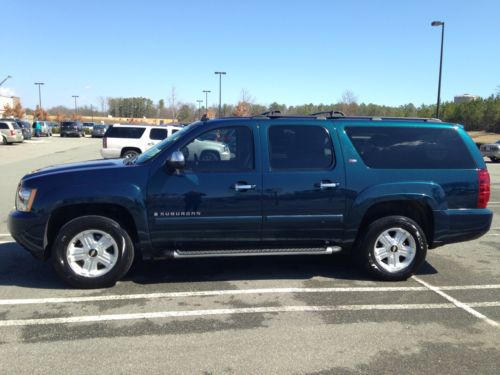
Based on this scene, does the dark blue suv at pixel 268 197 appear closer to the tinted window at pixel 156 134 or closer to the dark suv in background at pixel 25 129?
the tinted window at pixel 156 134

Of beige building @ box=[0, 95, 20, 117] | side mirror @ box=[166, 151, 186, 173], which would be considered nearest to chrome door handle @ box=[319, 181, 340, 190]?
side mirror @ box=[166, 151, 186, 173]

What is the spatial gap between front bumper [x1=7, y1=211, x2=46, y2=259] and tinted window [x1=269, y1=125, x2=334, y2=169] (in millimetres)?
2464

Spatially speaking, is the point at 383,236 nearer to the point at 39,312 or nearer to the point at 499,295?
the point at 499,295

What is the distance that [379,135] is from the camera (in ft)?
17.4

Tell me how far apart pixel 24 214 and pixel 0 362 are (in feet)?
5.87

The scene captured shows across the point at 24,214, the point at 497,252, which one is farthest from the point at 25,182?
the point at 497,252

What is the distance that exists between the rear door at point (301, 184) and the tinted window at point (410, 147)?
1.20 feet

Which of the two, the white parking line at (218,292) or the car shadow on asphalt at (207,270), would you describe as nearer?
the white parking line at (218,292)

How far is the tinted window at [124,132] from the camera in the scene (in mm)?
19219

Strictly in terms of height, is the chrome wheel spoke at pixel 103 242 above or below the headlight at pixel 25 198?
below

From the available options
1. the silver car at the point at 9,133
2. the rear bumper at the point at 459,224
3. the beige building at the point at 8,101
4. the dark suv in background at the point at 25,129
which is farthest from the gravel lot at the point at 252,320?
Answer: the beige building at the point at 8,101

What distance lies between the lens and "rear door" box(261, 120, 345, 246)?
4.98 meters

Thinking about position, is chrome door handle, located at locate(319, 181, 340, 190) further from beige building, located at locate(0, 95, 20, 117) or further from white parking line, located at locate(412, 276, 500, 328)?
beige building, located at locate(0, 95, 20, 117)

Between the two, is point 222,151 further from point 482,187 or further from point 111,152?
point 111,152
